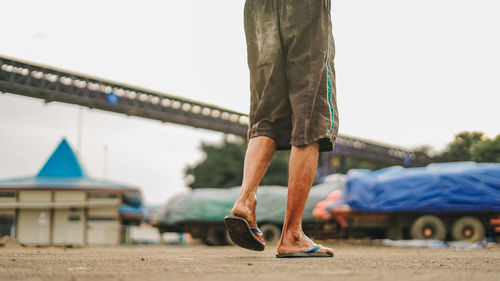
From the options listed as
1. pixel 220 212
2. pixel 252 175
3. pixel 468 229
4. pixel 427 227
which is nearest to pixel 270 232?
pixel 220 212

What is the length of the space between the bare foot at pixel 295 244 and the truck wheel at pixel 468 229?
759 centimetres

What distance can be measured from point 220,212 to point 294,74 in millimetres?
12131

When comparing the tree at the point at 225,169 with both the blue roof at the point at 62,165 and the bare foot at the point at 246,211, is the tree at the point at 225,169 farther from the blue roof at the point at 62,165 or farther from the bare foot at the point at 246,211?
the bare foot at the point at 246,211

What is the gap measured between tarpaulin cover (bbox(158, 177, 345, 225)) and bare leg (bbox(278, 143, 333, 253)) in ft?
34.6

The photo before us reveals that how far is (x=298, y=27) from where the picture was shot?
9.43ft

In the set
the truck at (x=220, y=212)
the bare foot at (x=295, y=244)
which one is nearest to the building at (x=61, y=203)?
the truck at (x=220, y=212)

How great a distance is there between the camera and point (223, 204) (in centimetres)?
1498

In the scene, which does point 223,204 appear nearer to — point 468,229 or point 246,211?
point 468,229

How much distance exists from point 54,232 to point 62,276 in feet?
78.5

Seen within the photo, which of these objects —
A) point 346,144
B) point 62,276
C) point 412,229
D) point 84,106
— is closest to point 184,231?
point 412,229

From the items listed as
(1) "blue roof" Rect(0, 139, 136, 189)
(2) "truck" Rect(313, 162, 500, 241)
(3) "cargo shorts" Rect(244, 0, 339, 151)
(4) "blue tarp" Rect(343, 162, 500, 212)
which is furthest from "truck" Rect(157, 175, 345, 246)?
(3) "cargo shorts" Rect(244, 0, 339, 151)

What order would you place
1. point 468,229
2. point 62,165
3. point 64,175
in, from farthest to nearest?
point 62,165 → point 64,175 → point 468,229

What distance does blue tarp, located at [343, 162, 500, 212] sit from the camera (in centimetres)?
921

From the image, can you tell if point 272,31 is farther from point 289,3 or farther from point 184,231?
point 184,231
